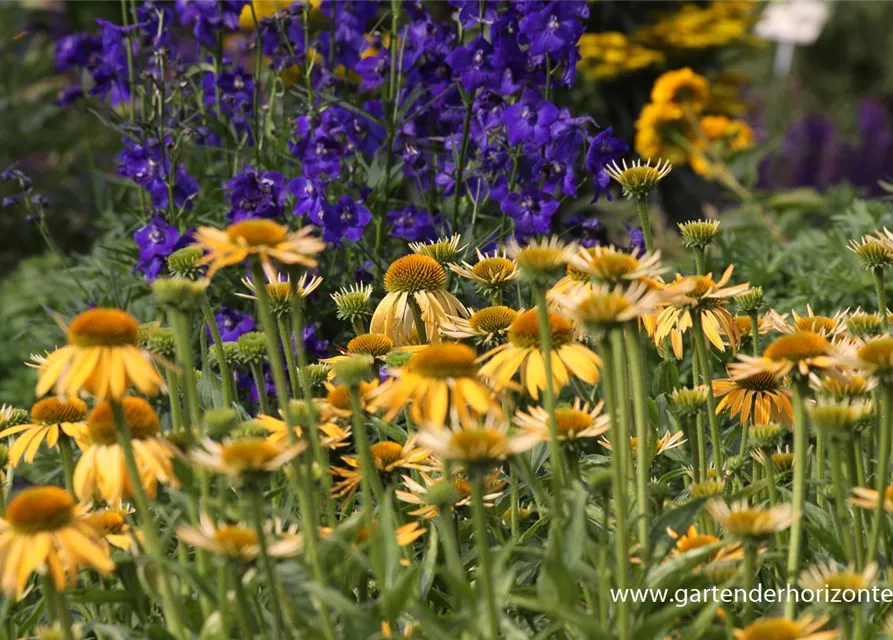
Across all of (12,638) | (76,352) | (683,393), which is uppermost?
(76,352)

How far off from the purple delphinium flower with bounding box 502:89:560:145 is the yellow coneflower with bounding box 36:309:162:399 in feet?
4.43

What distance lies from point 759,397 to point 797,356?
1.33 ft

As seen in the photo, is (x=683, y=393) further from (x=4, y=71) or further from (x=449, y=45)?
(x=4, y=71)

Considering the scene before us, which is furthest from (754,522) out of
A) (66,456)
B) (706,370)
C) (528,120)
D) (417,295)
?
(528,120)

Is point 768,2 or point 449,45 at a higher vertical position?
point 768,2

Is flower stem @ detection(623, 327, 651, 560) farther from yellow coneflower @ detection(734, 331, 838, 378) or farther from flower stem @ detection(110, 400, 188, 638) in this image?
flower stem @ detection(110, 400, 188, 638)

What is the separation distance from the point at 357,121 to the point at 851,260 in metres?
1.35

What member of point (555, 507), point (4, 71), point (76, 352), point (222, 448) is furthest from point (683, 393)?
point (4, 71)

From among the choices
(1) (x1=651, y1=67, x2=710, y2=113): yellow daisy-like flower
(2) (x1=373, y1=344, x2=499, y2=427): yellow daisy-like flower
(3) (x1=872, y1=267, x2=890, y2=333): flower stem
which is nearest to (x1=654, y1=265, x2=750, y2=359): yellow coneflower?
(3) (x1=872, y1=267, x2=890, y2=333): flower stem

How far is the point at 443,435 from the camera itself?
3.77 feet

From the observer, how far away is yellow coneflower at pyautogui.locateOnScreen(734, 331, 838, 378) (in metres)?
1.29

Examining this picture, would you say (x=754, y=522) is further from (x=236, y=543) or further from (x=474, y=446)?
(x=236, y=543)

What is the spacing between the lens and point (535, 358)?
1397mm

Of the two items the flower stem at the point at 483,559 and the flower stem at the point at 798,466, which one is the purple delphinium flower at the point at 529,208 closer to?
the flower stem at the point at 798,466
